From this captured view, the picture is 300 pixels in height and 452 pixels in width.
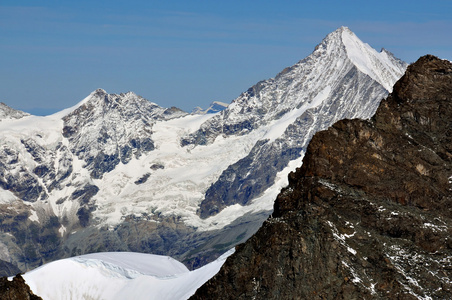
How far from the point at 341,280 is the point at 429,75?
33989mm

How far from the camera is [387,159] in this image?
319 feet

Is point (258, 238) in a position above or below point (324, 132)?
below

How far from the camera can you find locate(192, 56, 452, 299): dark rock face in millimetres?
83875

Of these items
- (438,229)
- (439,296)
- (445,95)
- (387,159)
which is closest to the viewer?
(439,296)

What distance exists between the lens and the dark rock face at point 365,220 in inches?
3302

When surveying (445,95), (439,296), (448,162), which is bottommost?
(439,296)

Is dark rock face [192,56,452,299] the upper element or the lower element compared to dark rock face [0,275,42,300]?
upper

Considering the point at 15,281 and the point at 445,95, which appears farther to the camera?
the point at 445,95

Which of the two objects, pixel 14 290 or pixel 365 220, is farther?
pixel 365 220

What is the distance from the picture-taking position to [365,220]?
90.2 m

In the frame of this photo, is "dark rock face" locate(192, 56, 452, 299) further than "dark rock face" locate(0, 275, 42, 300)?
No

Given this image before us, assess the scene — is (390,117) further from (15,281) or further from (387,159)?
(15,281)

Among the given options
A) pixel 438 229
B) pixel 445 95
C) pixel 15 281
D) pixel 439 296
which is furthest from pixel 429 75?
pixel 15 281

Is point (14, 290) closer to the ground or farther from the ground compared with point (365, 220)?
closer to the ground
